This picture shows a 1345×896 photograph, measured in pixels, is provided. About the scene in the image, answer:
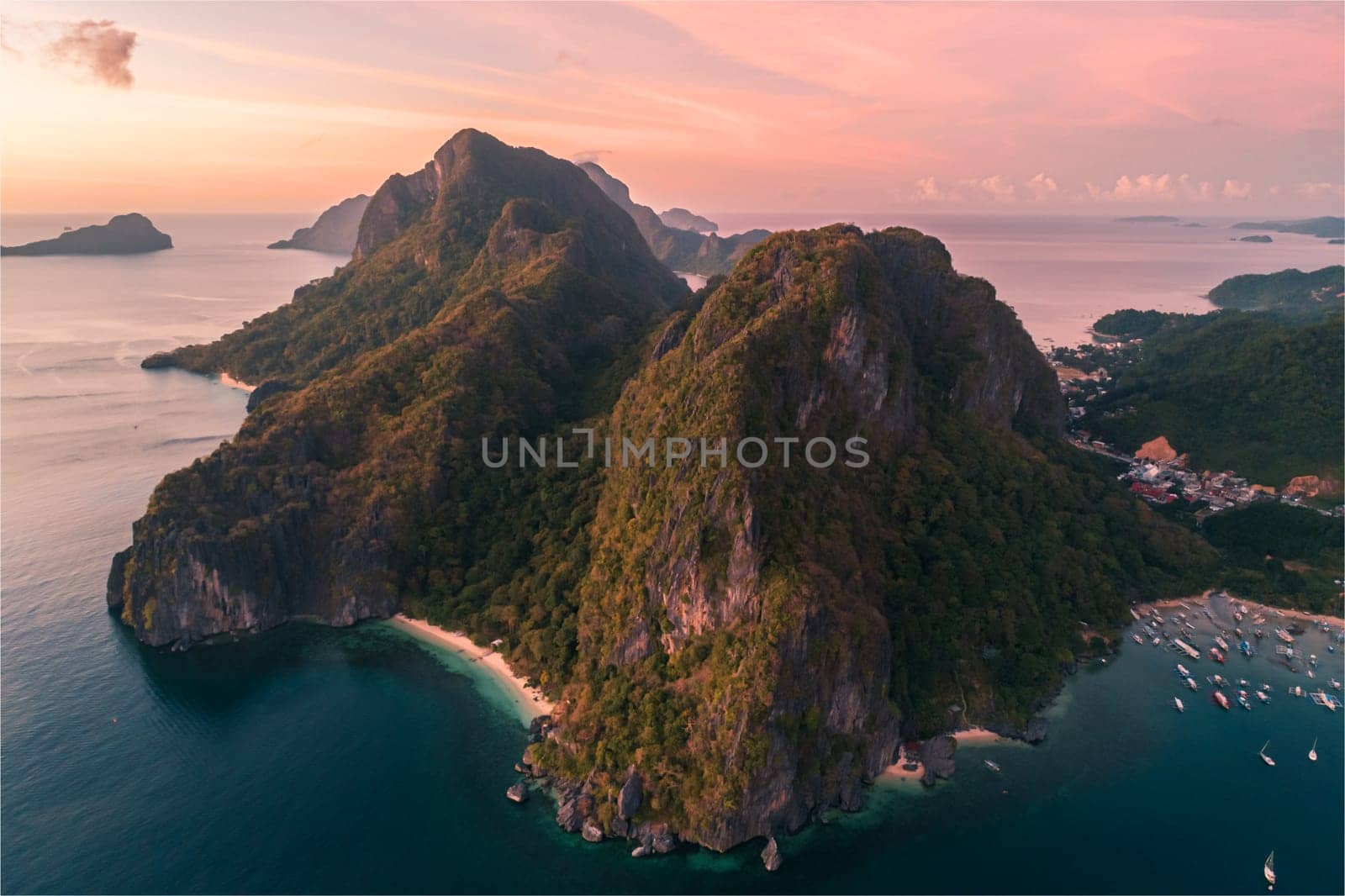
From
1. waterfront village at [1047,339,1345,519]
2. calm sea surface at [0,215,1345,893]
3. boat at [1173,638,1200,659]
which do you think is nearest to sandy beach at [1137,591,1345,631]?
calm sea surface at [0,215,1345,893]

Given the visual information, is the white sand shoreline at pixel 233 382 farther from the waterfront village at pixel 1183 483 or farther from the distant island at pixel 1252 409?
the distant island at pixel 1252 409

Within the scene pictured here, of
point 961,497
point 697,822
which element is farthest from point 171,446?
point 961,497

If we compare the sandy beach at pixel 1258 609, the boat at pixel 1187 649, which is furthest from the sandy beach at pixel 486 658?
the sandy beach at pixel 1258 609

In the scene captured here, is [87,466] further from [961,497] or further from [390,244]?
[961,497]

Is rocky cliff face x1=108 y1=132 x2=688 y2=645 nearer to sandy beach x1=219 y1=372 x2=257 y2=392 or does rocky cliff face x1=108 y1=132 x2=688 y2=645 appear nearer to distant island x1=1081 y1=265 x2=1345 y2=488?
sandy beach x1=219 y1=372 x2=257 y2=392

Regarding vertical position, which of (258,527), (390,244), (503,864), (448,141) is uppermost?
(448,141)
